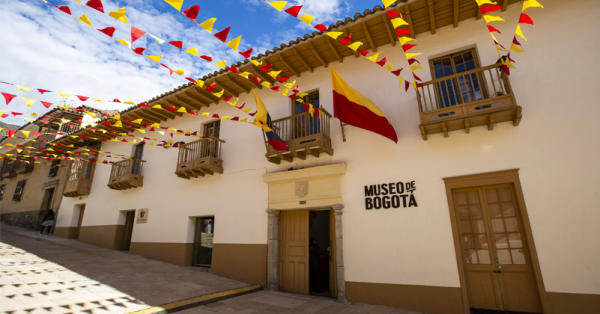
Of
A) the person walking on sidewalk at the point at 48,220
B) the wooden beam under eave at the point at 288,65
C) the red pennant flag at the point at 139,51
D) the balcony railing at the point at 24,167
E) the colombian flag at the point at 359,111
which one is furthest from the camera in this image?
the balcony railing at the point at 24,167

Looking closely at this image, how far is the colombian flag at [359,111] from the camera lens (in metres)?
6.07

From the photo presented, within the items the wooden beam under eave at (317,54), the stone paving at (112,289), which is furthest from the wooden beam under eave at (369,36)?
the stone paving at (112,289)

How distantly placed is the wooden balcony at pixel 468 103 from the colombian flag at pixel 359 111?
724mm

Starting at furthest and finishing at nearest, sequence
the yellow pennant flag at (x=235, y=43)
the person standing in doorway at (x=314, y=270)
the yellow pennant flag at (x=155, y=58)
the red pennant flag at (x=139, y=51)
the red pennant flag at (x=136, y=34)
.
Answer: the person standing in doorway at (x=314, y=270), the yellow pennant flag at (x=155, y=58), the red pennant flag at (x=139, y=51), the yellow pennant flag at (x=235, y=43), the red pennant flag at (x=136, y=34)

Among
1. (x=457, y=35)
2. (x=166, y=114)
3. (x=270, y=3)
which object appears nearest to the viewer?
(x=270, y=3)

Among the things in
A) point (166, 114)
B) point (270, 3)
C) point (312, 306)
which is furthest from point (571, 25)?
point (166, 114)

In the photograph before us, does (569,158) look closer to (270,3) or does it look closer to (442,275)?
(442,275)

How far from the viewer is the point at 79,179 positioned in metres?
12.7

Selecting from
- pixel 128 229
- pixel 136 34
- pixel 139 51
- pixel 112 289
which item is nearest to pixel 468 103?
pixel 136 34

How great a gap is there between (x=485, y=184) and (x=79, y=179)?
50.5 ft

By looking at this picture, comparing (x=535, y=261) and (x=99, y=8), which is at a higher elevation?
(x=99, y=8)

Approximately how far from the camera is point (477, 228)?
5.45 meters

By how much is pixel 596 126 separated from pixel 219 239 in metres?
8.91

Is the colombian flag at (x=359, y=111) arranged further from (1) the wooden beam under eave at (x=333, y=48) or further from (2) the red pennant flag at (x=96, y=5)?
(2) the red pennant flag at (x=96, y=5)
